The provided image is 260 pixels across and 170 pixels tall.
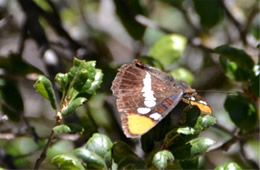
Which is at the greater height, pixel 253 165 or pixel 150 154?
pixel 150 154

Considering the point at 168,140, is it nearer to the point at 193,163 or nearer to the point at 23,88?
the point at 193,163

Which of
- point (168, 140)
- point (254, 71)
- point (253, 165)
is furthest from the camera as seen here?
point (253, 165)

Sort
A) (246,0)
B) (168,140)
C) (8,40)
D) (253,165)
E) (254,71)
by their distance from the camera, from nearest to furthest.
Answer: (168,140) < (254,71) < (253,165) < (8,40) < (246,0)

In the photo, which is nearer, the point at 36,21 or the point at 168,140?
the point at 168,140

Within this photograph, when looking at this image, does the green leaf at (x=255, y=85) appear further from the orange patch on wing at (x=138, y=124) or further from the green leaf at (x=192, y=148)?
the orange patch on wing at (x=138, y=124)

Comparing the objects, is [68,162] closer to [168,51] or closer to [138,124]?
[138,124]

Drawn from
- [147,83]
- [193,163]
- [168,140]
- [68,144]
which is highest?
[147,83]

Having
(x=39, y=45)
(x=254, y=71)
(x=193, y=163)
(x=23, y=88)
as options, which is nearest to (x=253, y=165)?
(x=254, y=71)

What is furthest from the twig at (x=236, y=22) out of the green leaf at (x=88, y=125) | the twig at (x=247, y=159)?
the green leaf at (x=88, y=125)
